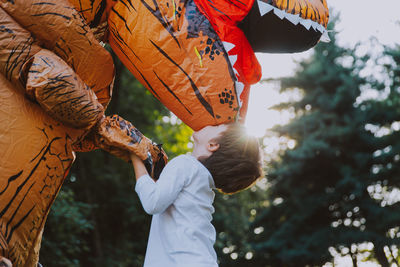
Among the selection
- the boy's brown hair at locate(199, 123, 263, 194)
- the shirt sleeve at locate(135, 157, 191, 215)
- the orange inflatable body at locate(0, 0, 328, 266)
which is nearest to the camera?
the orange inflatable body at locate(0, 0, 328, 266)

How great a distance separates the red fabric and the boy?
Result: 185mm

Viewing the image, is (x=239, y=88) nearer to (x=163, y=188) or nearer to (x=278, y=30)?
(x=278, y=30)

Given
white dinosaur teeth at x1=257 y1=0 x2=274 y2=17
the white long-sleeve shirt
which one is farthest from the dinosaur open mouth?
the white long-sleeve shirt

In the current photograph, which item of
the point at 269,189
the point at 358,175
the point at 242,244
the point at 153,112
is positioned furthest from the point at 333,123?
the point at 153,112

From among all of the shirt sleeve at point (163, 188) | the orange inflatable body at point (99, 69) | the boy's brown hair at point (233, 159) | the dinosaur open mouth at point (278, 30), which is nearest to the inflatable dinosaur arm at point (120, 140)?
the orange inflatable body at point (99, 69)

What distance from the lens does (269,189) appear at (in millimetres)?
→ 12734

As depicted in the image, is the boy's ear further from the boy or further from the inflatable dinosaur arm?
the inflatable dinosaur arm

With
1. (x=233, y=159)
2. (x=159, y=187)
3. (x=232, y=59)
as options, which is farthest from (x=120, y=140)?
(x=232, y=59)

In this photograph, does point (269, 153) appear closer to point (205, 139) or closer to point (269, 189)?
point (269, 189)

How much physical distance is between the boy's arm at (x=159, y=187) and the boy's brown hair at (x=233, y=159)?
0.17m

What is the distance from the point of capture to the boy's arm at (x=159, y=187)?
1550mm

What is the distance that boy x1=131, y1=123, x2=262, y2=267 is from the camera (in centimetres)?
158

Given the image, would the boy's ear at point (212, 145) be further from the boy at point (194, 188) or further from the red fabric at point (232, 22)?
the red fabric at point (232, 22)

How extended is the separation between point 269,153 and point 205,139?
37.2ft
